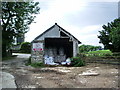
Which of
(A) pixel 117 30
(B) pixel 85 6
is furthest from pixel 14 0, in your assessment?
(A) pixel 117 30

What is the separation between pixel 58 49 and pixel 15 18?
8.87m

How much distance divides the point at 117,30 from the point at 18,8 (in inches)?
521

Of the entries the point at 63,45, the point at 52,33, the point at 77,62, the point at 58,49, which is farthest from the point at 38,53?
the point at 77,62

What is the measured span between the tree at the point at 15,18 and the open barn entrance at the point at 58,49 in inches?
272

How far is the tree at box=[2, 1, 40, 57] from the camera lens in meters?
16.9


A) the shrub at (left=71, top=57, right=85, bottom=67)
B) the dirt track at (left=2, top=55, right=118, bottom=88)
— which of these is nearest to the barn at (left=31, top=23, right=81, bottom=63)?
the shrub at (left=71, top=57, right=85, bottom=67)

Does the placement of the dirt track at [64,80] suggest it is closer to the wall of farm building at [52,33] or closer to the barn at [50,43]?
the barn at [50,43]

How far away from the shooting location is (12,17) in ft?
59.5

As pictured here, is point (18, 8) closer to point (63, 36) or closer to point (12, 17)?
point (12, 17)

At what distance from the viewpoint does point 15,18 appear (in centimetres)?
1806

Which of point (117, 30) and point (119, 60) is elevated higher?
point (117, 30)

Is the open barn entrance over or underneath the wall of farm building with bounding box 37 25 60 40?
underneath

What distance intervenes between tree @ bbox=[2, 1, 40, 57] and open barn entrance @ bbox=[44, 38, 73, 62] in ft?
22.7

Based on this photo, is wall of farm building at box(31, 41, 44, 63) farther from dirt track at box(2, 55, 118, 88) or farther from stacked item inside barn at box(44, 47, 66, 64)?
dirt track at box(2, 55, 118, 88)
